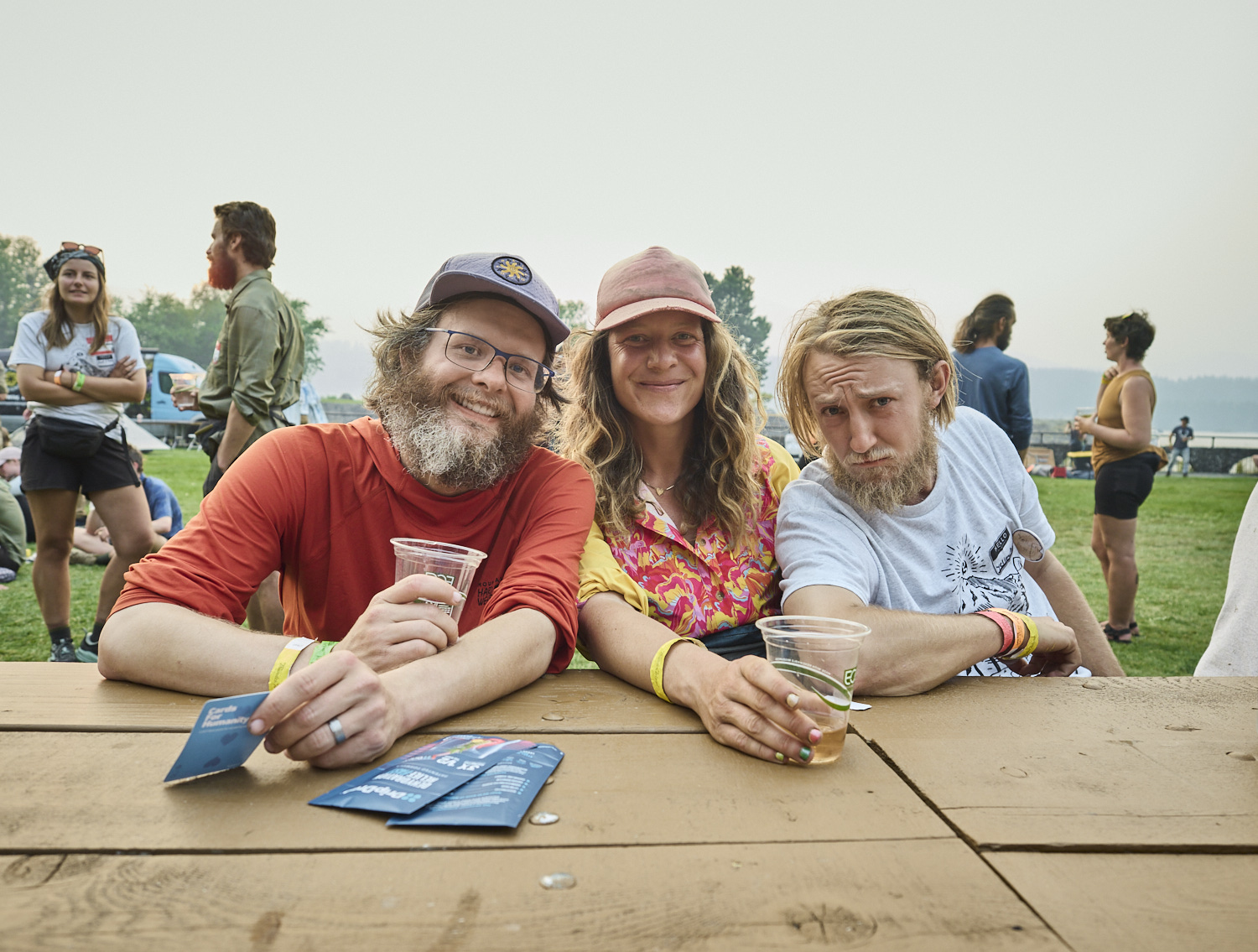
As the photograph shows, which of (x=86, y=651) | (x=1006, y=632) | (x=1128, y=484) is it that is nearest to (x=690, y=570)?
(x=1006, y=632)

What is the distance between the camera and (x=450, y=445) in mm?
2086

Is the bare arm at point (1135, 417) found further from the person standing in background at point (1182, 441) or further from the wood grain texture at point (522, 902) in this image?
the person standing in background at point (1182, 441)

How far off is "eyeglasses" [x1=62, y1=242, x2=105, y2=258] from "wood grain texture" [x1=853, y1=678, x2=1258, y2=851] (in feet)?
15.8

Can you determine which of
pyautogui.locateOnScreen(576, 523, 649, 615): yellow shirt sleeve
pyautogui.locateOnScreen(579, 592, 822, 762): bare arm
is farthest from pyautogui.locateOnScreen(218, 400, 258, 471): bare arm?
pyautogui.locateOnScreen(579, 592, 822, 762): bare arm

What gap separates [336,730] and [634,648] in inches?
27.5

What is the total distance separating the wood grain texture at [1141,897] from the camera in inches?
31.6

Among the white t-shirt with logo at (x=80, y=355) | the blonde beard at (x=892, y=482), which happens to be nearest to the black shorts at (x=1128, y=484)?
the blonde beard at (x=892, y=482)

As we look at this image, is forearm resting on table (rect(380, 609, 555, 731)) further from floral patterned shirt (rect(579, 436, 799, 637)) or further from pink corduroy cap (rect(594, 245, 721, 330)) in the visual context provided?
pink corduroy cap (rect(594, 245, 721, 330))

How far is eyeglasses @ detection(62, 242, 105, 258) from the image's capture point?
4320 millimetres

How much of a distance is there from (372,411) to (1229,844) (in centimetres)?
226

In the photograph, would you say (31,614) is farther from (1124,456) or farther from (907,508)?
(1124,456)

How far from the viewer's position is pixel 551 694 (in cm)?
160

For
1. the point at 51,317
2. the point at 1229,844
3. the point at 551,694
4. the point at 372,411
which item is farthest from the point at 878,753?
the point at 51,317

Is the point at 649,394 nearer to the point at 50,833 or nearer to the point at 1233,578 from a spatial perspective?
the point at 1233,578
